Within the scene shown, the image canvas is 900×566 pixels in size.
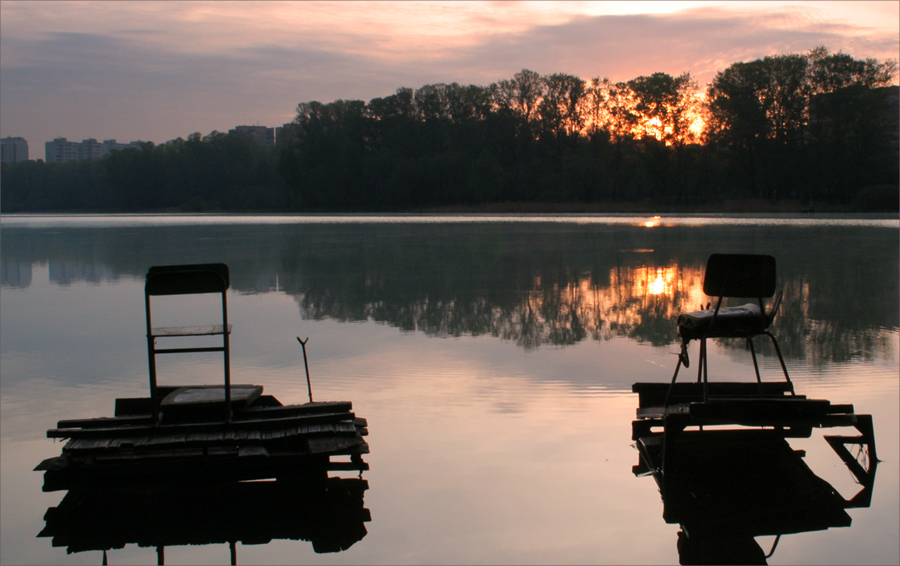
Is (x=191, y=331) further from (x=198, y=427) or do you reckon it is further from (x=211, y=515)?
(x=211, y=515)

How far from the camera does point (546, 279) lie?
18.0 m

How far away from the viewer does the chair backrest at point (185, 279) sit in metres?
5.30

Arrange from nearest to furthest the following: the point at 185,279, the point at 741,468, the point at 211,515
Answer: the point at 211,515 < the point at 185,279 < the point at 741,468

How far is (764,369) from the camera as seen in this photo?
28.9 ft

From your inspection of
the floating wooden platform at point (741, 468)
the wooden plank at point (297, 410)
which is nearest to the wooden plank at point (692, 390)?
the floating wooden platform at point (741, 468)

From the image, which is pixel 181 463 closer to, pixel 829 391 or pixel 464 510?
pixel 464 510

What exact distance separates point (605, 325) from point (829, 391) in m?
4.45

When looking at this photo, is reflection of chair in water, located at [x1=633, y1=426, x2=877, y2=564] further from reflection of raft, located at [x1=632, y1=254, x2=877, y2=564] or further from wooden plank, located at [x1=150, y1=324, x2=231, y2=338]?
wooden plank, located at [x1=150, y1=324, x2=231, y2=338]

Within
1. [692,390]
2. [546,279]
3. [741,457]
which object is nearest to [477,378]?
[692,390]

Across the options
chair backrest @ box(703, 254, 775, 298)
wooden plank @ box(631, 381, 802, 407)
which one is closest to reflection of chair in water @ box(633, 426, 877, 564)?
wooden plank @ box(631, 381, 802, 407)

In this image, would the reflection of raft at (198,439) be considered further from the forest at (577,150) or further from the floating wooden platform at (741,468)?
the forest at (577,150)

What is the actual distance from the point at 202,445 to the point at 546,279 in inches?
529

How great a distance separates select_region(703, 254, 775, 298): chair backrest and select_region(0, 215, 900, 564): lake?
1446mm

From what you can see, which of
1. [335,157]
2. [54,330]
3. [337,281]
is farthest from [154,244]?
[335,157]
